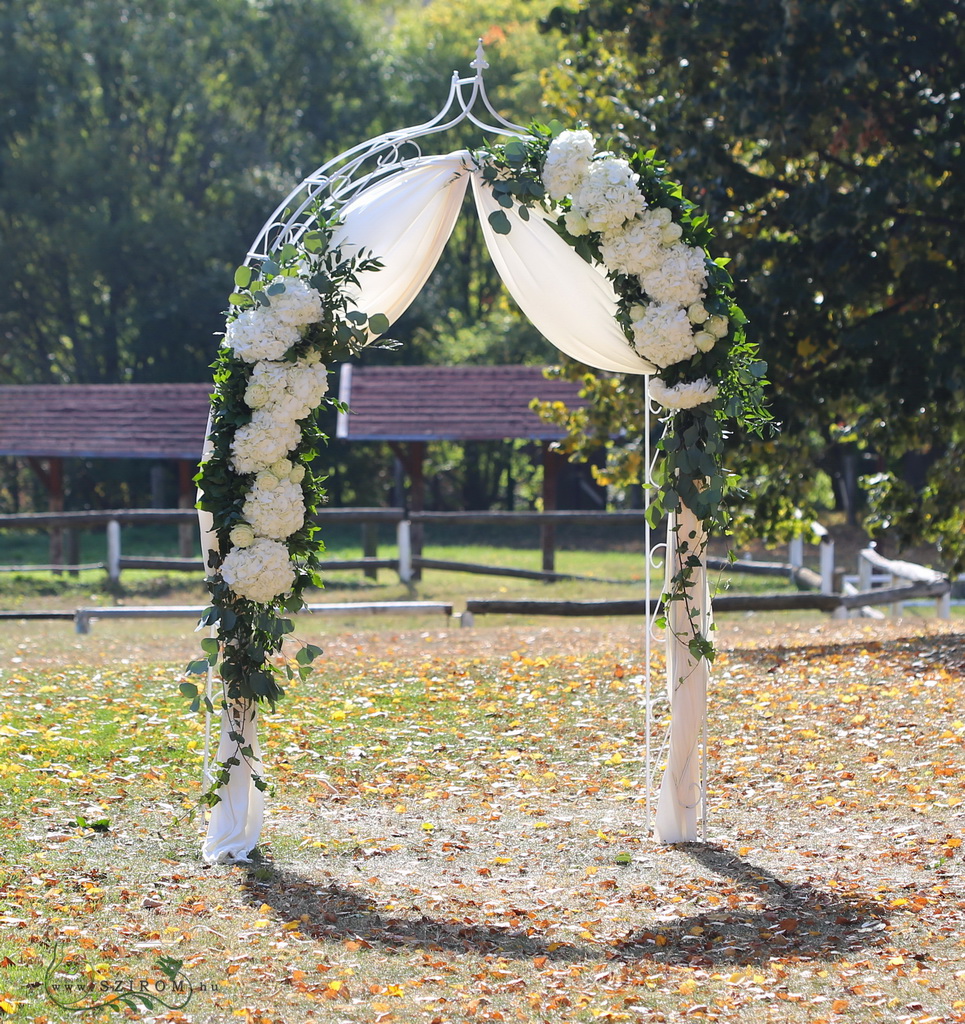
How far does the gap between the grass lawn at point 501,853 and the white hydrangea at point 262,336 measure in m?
2.61

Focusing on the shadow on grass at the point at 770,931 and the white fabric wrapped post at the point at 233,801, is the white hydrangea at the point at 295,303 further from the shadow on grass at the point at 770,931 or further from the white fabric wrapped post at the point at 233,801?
the shadow on grass at the point at 770,931

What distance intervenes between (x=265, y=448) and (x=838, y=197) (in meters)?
7.62

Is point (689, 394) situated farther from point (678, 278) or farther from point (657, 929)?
point (657, 929)

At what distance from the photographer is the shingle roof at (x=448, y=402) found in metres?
22.7

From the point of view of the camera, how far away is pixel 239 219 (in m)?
34.5

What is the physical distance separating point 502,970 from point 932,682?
608 cm

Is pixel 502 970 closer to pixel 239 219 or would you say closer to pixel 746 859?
pixel 746 859

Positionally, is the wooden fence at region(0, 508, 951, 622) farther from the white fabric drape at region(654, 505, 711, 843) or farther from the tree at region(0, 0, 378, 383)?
the tree at region(0, 0, 378, 383)

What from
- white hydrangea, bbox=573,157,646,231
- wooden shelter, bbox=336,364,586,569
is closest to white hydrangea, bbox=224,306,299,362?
white hydrangea, bbox=573,157,646,231

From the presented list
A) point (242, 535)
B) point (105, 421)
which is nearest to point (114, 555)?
point (105, 421)

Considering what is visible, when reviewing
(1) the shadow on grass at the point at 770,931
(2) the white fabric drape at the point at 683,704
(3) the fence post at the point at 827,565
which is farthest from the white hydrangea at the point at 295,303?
(3) the fence post at the point at 827,565

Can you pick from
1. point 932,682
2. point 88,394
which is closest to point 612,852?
point 932,682

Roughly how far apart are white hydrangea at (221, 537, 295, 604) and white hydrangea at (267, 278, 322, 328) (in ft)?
3.68

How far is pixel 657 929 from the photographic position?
5.41 m
